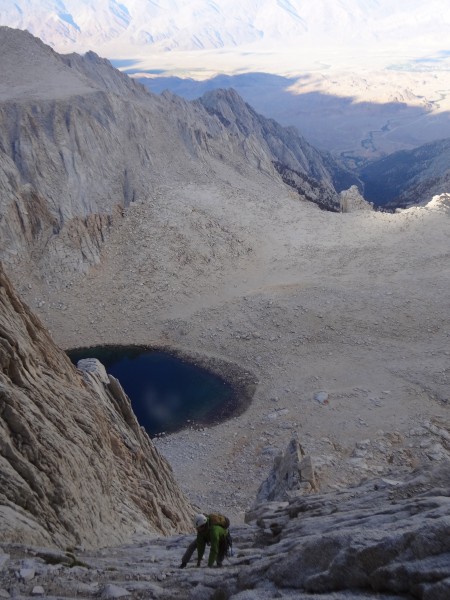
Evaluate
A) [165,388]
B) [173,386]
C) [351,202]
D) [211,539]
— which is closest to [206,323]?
[173,386]

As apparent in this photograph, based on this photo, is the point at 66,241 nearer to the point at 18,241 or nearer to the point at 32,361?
the point at 18,241

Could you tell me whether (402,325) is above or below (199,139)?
below

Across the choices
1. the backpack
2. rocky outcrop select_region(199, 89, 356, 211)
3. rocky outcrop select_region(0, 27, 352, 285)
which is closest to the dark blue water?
rocky outcrop select_region(0, 27, 352, 285)

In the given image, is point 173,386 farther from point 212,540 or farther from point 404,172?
point 404,172

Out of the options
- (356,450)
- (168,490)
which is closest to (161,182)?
(356,450)

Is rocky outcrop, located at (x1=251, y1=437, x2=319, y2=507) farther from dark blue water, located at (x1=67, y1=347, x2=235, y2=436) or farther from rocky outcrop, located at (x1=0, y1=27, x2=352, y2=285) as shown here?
rocky outcrop, located at (x1=0, y1=27, x2=352, y2=285)

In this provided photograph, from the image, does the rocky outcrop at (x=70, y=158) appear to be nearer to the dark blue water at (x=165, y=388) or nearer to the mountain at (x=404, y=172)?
the dark blue water at (x=165, y=388)

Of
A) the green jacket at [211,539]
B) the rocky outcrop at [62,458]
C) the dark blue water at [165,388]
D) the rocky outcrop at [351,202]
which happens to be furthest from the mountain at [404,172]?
the green jacket at [211,539]
